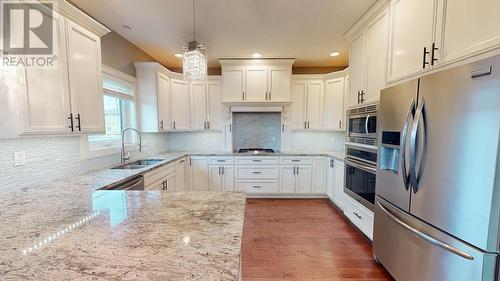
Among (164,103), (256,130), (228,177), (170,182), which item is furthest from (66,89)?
(256,130)

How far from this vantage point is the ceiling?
2223 mm

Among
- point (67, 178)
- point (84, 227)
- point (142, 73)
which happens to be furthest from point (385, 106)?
point (142, 73)

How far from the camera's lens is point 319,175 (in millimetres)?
3973

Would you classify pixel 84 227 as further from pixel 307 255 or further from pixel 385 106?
pixel 385 106

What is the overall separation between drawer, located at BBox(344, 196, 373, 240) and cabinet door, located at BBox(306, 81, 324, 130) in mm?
1711

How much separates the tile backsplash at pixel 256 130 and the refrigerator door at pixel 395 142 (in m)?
2.63

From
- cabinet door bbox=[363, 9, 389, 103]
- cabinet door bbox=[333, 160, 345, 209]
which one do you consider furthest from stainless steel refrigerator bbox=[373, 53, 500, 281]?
cabinet door bbox=[333, 160, 345, 209]

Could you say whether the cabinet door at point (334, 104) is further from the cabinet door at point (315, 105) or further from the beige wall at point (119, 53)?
the beige wall at point (119, 53)

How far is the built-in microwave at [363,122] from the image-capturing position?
2.19 meters

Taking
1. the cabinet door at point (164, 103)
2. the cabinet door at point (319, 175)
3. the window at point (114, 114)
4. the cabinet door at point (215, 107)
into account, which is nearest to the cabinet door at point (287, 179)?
the cabinet door at point (319, 175)

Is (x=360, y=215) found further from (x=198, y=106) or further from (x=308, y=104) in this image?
(x=198, y=106)

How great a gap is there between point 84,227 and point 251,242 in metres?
1.92

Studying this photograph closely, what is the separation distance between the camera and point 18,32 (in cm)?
138

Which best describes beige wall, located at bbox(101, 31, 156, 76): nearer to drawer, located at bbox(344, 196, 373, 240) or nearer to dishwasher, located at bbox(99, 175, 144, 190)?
dishwasher, located at bbox(99, 175, 144, 190)
